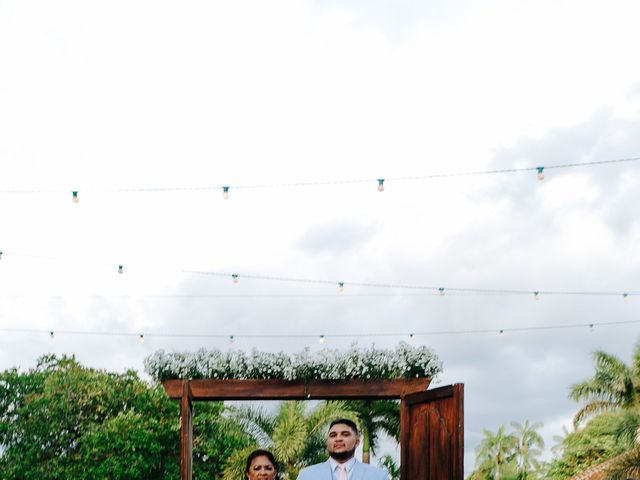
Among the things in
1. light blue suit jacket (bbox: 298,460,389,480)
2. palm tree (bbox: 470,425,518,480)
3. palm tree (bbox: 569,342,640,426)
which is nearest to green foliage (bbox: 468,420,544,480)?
palm tree (bbox: 470,425,518,480)

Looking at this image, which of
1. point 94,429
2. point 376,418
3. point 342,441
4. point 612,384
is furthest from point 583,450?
point 342,441

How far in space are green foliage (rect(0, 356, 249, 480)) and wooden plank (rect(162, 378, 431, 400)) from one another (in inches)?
504

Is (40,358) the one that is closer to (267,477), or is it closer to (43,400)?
(43,400)

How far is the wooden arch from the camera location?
8.78 m

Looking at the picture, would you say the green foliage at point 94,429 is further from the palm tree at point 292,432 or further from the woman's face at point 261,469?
the woman's face at point 261,469

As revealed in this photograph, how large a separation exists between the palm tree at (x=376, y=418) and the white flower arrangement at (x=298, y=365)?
8.99 m

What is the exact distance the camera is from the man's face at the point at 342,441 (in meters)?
5.38

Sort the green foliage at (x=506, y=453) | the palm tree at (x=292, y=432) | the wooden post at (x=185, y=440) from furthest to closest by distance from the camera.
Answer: the green foliage at (x=506, y=453) → the palm tree at (x=292, y=432) → the wooden post at (x=185, y=440)

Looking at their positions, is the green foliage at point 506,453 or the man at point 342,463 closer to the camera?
the man at point 342,463

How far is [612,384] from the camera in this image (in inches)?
982

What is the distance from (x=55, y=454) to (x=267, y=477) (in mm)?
20817

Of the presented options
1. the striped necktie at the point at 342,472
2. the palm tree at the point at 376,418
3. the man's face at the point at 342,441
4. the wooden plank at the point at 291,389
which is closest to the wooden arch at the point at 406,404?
the wooden plank at the point at 291,389

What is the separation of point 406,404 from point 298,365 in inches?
69.0

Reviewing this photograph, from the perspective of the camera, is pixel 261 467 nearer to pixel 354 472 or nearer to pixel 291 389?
pixel 354 472
